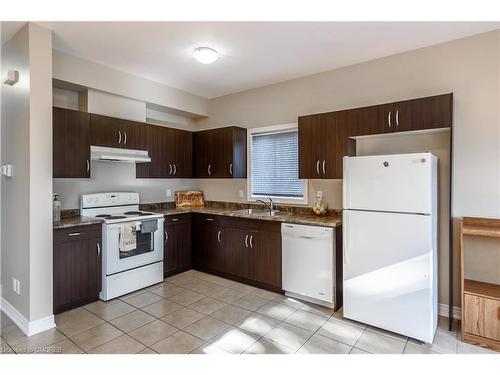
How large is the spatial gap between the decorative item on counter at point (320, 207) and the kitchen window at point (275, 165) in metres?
0.22

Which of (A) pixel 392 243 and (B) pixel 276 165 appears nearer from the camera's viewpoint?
(A) pixel 392 243

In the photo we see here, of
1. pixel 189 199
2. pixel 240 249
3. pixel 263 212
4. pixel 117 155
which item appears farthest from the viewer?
pixel 189 199

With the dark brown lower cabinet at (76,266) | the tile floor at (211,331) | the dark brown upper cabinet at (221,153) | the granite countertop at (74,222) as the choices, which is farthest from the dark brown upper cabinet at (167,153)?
the tile floor at (211,331)

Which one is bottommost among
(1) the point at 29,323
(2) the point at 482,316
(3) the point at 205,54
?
(1) the point at 29,323

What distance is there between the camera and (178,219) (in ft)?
13.3

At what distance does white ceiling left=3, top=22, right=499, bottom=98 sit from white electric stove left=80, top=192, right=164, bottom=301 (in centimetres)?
175

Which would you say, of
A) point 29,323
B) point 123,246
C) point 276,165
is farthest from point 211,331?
point 276,165

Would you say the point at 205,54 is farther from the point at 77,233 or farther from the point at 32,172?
the point at 77,233

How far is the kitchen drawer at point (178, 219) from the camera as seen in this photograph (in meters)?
3.92

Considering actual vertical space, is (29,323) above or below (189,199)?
below

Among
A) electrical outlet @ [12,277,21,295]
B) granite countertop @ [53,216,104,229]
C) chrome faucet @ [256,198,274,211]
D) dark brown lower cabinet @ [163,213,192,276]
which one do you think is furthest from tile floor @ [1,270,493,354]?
chrome faucet @ [256,198,274,211]

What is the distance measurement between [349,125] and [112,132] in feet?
9.34

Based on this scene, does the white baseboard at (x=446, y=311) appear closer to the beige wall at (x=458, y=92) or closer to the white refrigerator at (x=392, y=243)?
the beige wall at (x=458, y=92)
